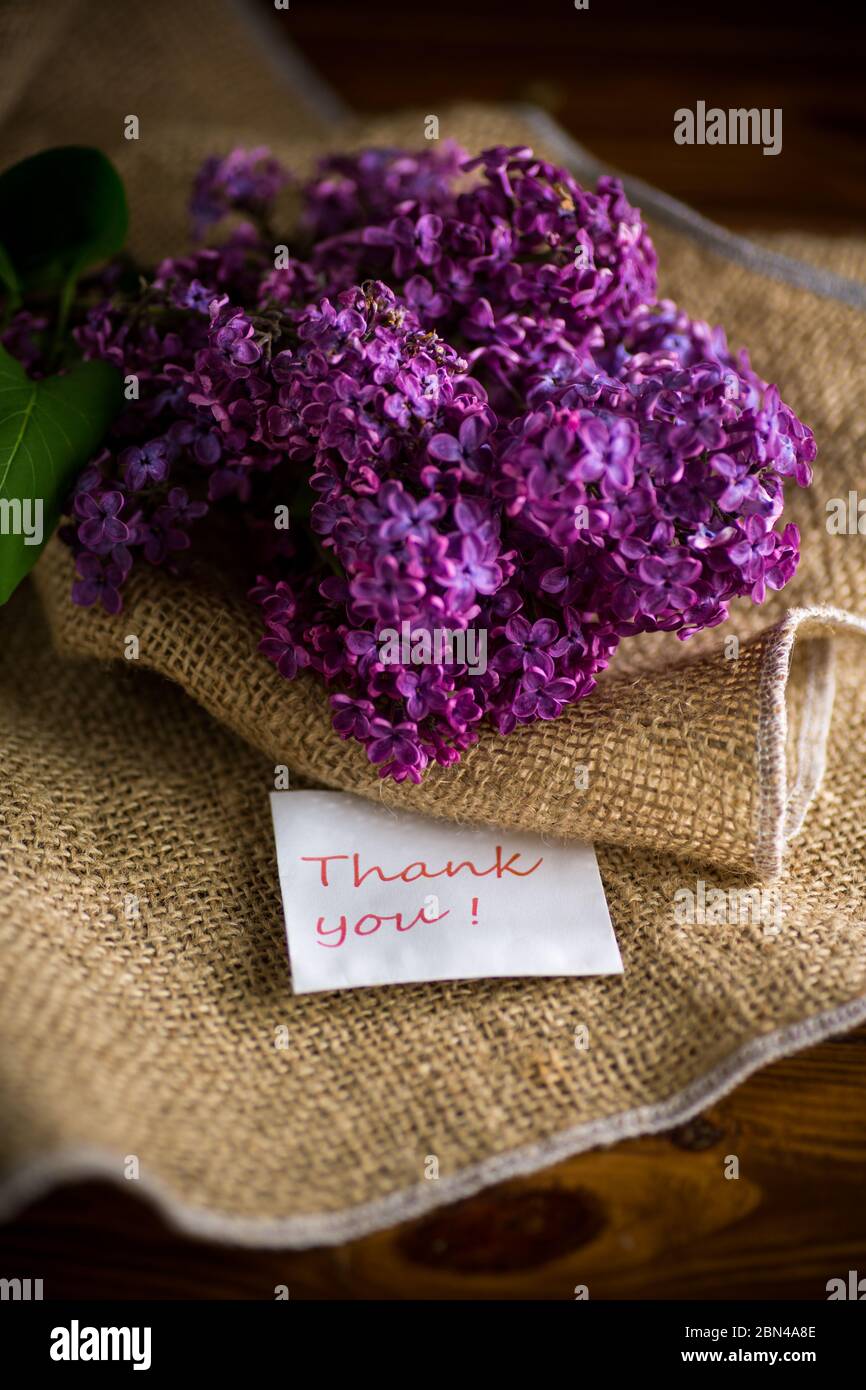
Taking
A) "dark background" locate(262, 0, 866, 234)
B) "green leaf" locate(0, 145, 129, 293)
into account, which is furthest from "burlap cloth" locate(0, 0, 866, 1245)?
"dark background" locate(262, 0, 866, 234)

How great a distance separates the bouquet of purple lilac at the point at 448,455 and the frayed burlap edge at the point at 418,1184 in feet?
0.67

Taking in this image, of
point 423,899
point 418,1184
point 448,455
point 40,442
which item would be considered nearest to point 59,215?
point 40,442

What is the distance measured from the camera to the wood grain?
23.7 inches

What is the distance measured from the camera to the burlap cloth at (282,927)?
582 millimetres

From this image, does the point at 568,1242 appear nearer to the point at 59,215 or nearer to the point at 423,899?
the point at 423,899

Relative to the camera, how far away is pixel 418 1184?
576mm

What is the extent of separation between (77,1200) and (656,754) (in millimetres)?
386

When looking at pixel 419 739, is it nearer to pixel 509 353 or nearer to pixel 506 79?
pixel 509 353

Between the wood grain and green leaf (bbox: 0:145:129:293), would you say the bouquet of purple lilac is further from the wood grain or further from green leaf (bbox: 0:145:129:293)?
the wood grain

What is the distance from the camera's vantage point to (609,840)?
0.70 metres

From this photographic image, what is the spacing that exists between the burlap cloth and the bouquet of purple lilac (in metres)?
0.05

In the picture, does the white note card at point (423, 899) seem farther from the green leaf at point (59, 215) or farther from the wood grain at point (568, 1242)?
the green leaf at point (59, 215)

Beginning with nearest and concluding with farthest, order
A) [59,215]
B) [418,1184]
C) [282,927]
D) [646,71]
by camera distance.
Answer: [418,1184]
[282,927]
[59,215]
[646,71]

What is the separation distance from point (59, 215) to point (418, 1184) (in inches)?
25.2
